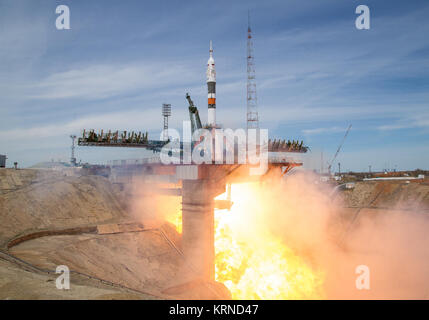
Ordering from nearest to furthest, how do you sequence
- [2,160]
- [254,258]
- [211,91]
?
1. [254,258]
2. [211,91]
3. [2,160]

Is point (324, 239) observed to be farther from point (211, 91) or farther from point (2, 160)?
point (2, 160)

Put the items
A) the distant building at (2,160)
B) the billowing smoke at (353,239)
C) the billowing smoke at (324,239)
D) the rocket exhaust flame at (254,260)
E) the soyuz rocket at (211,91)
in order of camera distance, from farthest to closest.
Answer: the distant building at (2,160), the soyuz rocket at (211,91), the rocket exhaust flame at (254,260), the billowing smoke at (324,239), the billowing smoke at (353,239)

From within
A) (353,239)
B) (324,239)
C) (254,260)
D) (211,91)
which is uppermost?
(211,91)

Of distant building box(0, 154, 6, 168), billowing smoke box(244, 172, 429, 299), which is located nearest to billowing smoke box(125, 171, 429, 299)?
billowing smoke box(244, 172, 429, 299)

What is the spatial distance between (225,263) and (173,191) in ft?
47.0

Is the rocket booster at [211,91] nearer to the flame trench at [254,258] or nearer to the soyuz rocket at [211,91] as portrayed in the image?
the soyuz rocket at [211,91]

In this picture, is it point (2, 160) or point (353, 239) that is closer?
point (353, 239)

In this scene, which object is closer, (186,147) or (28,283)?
(28,283)

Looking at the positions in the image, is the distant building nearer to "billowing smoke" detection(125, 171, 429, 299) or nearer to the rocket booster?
"billowing smoke" detection(125, 171, 429, 299)

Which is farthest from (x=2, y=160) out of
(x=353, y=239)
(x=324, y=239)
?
(x=353, y=239)

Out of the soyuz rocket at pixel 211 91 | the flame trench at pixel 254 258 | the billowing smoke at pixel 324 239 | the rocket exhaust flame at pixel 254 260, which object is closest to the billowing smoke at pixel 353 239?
the billowing smoke at pixel 324 239

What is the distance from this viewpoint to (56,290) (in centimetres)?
1773
